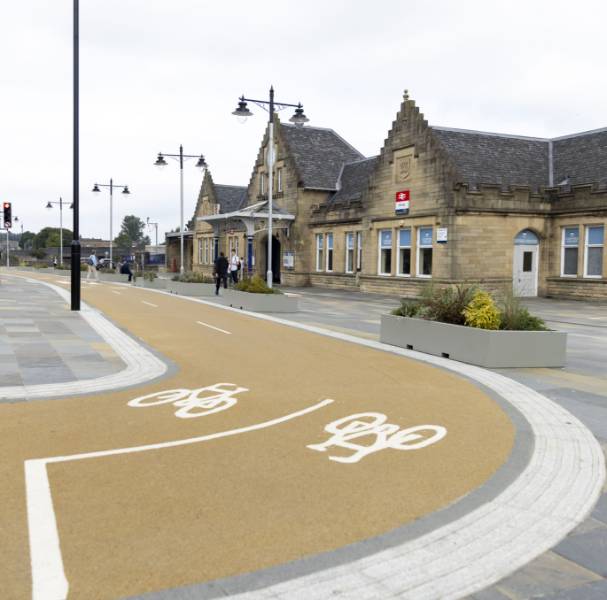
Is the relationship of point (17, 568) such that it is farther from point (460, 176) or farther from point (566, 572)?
point (460, 176)

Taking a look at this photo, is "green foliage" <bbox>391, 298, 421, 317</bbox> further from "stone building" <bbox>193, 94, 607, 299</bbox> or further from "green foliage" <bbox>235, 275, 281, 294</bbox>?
"stone building" <bbox>193, 94, 607, 299</bbox>

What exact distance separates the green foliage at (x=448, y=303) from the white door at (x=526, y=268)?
18.6 metres

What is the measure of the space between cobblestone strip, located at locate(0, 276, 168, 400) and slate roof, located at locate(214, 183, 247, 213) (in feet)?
156

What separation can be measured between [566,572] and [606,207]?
87.8 ft

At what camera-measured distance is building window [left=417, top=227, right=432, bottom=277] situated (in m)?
32.2

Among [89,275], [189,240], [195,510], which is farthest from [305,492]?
[189,240]

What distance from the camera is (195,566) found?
12.5ft

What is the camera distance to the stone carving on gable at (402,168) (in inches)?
1302

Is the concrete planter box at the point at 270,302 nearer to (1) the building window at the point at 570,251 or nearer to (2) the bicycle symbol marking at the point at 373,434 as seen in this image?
(1) the building window at the point at 570,251

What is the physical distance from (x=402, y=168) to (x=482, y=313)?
22.7 meters

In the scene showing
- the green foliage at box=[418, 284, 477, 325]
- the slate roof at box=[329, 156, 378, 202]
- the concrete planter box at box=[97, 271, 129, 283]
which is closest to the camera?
the green foliage at box=[418, 284, 477, 325]

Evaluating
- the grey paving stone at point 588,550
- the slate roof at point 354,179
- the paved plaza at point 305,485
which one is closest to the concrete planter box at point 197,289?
the slate roof at point 354,179

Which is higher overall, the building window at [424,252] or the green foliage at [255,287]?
the building window at [424,252]

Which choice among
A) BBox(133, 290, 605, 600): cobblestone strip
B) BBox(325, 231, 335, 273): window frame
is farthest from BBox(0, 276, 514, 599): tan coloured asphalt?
BBox(325, 231, 335, 273): window frame
